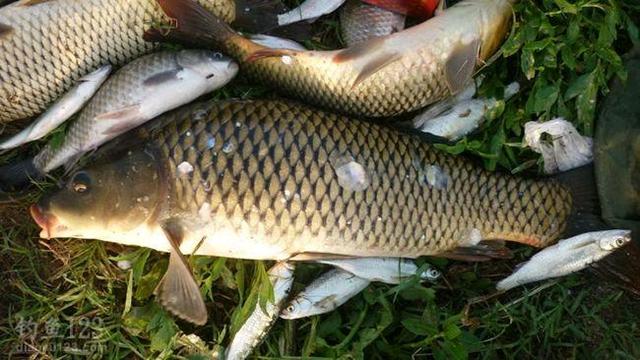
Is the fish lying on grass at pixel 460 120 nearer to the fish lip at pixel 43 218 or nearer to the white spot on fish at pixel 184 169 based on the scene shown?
the white spot on fish at pixel 184 169

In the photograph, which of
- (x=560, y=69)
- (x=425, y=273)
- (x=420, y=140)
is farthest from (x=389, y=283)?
(x=560, y=69)

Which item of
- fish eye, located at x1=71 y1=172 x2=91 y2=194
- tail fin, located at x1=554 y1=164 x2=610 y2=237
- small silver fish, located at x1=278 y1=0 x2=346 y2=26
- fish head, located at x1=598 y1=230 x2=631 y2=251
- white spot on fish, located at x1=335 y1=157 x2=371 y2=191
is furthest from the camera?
small silver fish, located at x1=278 y1=0 x2=346 y2=26

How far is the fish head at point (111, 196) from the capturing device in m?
2.89

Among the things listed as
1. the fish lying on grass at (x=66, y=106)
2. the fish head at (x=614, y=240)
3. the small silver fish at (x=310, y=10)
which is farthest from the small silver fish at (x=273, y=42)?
the fish head at (x=614, y=240)

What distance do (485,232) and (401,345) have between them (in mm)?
649

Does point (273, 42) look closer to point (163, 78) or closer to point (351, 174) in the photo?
point (163, 78)

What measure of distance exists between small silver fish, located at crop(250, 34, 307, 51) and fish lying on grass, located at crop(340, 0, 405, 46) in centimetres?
26

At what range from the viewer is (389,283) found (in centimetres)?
329

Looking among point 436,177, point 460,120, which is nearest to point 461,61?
point 460,120

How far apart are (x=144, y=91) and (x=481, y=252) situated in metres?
1.67

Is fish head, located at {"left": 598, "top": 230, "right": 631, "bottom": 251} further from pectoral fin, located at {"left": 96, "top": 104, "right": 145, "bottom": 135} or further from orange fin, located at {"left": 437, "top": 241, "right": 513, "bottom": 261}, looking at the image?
pectoral fin, located at {"left": 96, "top": 104, "right": 145, "bottom": 135}

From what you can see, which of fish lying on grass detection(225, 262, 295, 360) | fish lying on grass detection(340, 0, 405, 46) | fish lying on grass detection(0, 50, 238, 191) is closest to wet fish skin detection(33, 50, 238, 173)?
fish lying on grass detection(0, 50, 238, 191)

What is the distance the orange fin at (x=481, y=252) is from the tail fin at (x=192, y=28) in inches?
54.9

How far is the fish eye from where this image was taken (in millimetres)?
2887
